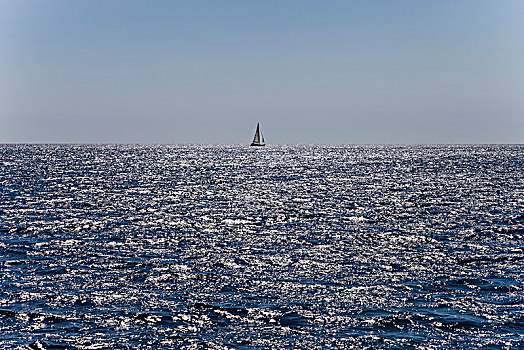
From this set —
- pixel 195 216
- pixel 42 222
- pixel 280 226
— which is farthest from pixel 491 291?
pixel 42 222

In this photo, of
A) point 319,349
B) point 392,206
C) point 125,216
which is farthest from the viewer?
point 392,206

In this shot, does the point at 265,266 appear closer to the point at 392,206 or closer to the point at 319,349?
the point at 319,349

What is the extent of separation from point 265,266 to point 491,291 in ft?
41.3

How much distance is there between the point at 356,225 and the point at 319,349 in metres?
33.2

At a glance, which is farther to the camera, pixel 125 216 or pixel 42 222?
pixel 125 216

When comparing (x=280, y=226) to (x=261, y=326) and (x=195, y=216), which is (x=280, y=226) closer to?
(x=195, y=216)

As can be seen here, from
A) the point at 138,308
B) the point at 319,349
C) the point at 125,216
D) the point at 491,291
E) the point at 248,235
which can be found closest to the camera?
the point at 319,349

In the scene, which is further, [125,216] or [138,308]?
[125,216]

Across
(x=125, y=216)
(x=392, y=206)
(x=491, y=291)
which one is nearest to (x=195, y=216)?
(x=125, y=216)

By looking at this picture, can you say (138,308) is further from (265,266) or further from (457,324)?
(457,324)

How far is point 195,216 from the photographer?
201 ft

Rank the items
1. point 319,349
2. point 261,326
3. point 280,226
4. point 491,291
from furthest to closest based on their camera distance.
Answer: point 280,226 → point 491,291 → point 261,326 → point 319,349

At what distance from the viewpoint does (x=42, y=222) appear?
181 ft

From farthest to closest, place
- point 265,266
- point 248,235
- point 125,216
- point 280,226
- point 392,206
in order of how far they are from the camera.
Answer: point 392,206 < point 125,216 < point 280,226 < point 248,235 < point 265,266
